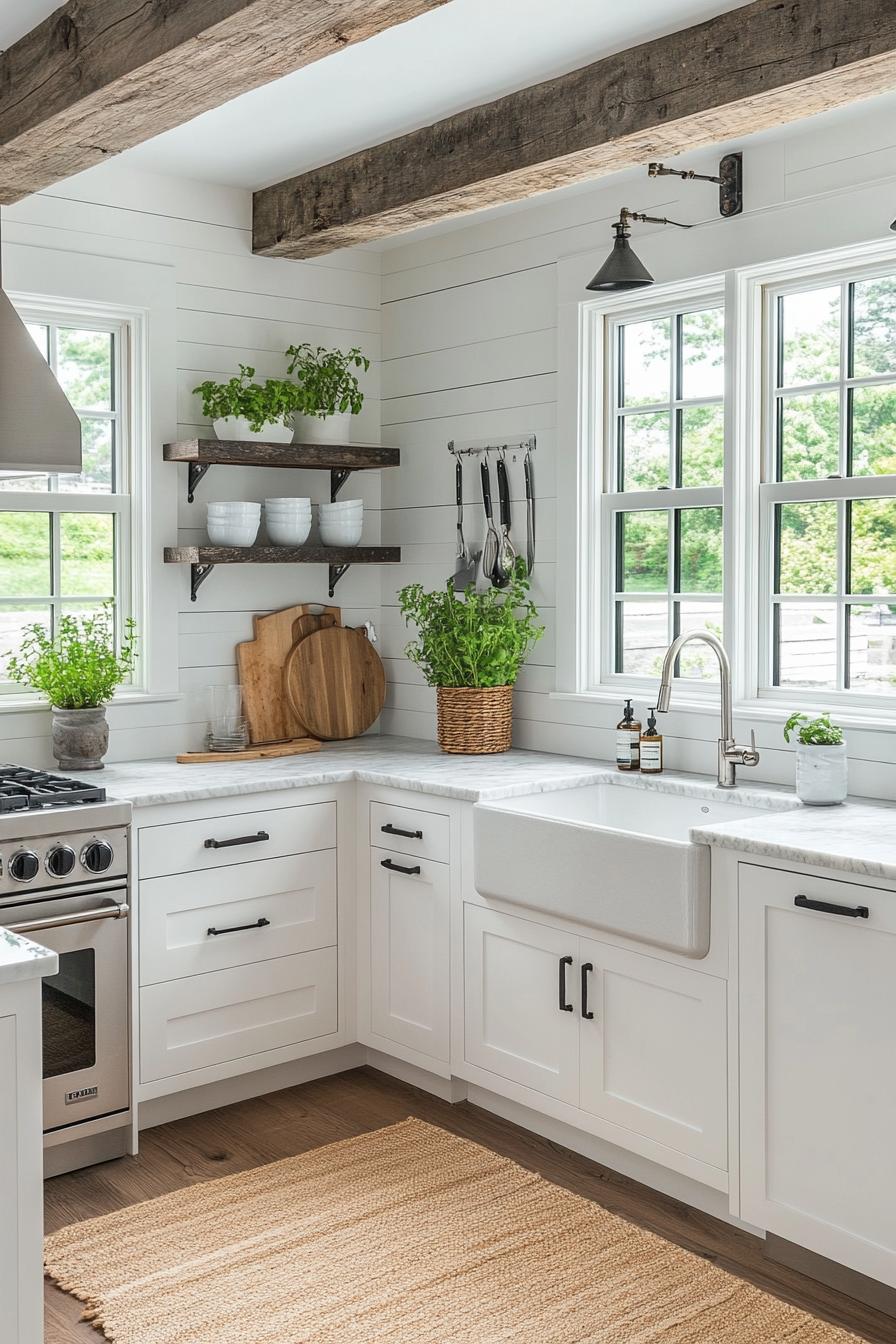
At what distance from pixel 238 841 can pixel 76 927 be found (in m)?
0.51

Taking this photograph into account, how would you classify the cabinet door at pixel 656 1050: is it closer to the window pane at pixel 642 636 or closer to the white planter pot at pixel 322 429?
the window pane at pixel 642 636

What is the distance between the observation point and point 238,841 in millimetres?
3426

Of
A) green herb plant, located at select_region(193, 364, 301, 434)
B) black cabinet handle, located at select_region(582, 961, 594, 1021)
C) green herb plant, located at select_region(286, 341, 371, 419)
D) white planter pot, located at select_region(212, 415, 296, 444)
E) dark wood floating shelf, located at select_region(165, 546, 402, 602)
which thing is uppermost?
green herb plant, located at select_region(286, 341, 371, 419)

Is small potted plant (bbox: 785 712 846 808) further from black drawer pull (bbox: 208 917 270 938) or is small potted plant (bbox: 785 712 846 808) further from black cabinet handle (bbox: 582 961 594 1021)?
black drawer pull (bbox: 208 917 270 938)

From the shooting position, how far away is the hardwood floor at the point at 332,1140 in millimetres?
2523

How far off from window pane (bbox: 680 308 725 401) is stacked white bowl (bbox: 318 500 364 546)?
1.19 metres

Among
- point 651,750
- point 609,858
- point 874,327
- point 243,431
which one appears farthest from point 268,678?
point 874,327

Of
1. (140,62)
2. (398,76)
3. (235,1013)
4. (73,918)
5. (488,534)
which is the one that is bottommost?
(235,1013)

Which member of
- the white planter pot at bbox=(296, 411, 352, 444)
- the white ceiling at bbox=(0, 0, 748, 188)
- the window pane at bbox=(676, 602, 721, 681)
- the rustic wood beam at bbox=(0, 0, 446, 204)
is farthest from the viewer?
the white planter pot at bbox=(296, 411, 352, 444)

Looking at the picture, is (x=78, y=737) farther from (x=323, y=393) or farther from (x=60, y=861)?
(x=323, y=393)

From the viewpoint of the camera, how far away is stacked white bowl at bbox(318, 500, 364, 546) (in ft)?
13.9

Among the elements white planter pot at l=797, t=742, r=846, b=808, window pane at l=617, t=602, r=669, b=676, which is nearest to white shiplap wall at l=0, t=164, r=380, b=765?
window pane at l=617, t=602, r=669, b=676

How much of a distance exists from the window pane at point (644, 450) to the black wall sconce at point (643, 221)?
55 centimetres

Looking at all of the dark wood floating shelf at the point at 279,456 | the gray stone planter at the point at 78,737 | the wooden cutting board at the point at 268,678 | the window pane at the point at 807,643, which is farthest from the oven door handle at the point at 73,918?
the window pane at the point at 807,643
